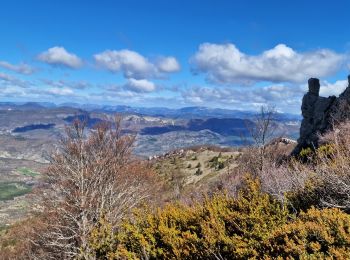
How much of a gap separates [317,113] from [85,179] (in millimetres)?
33380

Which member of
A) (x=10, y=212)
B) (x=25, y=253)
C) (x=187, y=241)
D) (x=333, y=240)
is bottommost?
(x=10, y=212)

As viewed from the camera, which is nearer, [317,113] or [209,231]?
[209,231]

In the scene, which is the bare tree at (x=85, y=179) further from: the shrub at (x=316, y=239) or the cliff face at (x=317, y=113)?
the cliff face at (x=317, y=113)

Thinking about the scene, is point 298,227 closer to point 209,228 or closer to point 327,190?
point 209,228

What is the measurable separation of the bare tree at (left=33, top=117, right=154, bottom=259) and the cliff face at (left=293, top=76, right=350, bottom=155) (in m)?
19.0

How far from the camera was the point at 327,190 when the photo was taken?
12.5 metres

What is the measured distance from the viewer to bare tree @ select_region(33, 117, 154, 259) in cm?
2608

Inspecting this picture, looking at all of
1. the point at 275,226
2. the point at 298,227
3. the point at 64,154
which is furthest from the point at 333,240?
the point at 64,154

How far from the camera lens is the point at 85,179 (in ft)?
89.2

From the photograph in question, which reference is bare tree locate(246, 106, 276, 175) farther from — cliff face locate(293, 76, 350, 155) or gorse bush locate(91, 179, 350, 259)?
gorse bush locate(91, 179, 350, 259)

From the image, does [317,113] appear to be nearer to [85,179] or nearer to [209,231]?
[85,179]

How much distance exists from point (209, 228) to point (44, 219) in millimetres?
28187

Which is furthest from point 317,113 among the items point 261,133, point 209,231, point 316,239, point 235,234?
point 316,239

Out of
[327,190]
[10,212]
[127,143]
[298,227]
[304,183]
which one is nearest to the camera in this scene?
[298,227]
